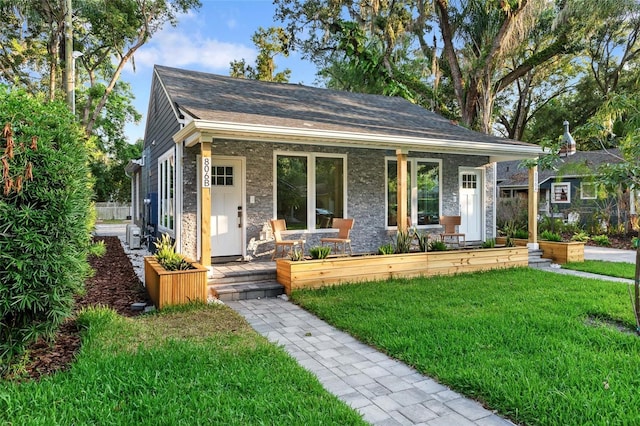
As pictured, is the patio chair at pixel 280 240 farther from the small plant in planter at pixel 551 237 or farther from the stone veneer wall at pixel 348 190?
the small plant in planter at pixel 551 237

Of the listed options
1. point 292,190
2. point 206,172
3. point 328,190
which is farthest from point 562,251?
point 206,172

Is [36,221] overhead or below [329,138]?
below

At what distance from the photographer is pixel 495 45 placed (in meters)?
15.1

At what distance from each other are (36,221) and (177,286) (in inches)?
91.9

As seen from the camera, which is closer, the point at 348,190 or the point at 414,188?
the point at 348,190

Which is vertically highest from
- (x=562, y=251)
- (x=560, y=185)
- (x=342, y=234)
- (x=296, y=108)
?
(x=296, y=108)

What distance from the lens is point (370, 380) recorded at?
3385mm

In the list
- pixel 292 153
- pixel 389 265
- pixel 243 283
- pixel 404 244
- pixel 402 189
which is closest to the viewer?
pixel 243 283

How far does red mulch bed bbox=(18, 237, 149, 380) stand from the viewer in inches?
143

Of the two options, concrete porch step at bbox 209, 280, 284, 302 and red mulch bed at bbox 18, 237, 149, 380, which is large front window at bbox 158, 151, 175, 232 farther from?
concrete porch step at bbox 209, 280, 284, 302

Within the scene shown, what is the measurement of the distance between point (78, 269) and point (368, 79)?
17.1m

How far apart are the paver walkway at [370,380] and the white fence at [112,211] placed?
92.5 ft

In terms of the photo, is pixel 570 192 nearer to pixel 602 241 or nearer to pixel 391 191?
pixel 602 241

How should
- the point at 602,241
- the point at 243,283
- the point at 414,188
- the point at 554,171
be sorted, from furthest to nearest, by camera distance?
the point at 554,171
the point at 602,241
the point at 414,188
the point at 243,283
